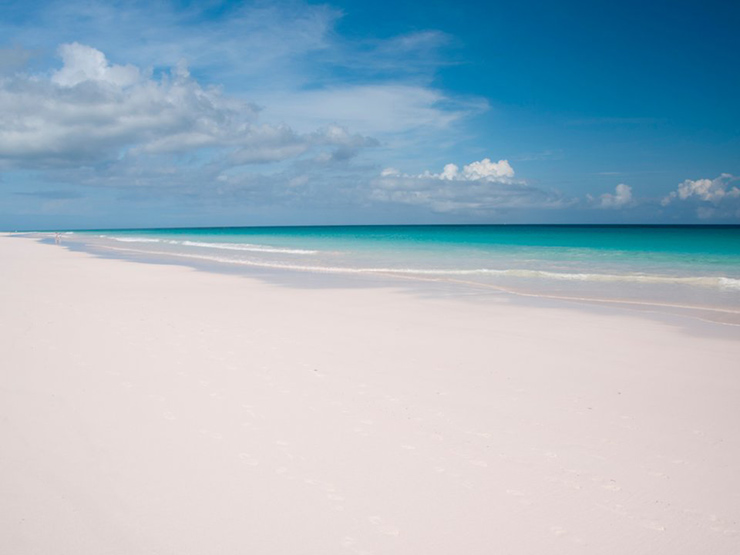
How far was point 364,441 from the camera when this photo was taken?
460cm

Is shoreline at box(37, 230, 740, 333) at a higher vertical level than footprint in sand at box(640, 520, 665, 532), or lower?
higher

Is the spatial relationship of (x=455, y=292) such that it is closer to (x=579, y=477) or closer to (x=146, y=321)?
(x=146, y=321)

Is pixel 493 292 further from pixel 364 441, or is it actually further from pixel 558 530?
pixel 558 530

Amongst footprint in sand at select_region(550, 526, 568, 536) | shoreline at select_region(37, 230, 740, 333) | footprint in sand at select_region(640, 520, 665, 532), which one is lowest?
footprint in sand at select_region(550, 526, 568, 536)

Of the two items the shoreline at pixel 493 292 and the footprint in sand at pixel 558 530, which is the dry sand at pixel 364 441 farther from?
the shoreline at pixel 493 292

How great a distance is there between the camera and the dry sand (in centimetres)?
331

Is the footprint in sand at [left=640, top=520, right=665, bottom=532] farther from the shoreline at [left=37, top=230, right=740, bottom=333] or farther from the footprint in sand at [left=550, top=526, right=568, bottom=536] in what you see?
the shoreline at [left=37, top=230, right=740, bottom=333]

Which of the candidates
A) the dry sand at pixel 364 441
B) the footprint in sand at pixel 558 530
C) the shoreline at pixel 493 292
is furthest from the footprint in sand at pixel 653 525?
the shoreline at pixel 493 292

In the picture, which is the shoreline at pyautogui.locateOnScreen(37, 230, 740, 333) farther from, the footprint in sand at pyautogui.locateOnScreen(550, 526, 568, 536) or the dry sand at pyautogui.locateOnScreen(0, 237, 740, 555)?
the footprint in sand at pyautogui.locateOnScreen(550, 526, 568, 536)

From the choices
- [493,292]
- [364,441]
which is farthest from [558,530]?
[493,292]

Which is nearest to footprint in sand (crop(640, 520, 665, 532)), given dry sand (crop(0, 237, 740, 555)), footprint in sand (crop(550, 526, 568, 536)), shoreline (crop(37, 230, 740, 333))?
dry sand (crop(0, 237, 740, 555))

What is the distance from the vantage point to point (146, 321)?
32.0 ft

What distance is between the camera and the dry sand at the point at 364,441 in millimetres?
3314

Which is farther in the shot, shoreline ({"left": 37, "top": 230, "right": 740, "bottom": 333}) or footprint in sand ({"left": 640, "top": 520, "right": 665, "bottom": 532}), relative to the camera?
shoreline ({"left": 37, "top": 230, "right": 740, "bottom": 333})
